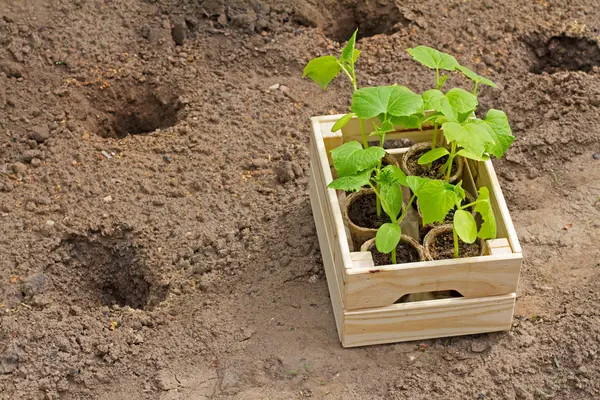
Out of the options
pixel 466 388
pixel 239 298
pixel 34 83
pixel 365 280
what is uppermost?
pixel 34 83

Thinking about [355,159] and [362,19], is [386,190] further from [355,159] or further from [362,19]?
[362,19]

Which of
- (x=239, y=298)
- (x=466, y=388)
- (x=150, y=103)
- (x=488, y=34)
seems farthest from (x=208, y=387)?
(x=488, y=34)

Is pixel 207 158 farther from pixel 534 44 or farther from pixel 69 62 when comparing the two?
pixel 534 44

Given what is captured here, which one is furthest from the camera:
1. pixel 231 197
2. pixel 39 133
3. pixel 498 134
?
pixel 39 133

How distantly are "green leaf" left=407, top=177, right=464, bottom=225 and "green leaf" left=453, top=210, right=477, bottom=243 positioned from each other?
0.05m

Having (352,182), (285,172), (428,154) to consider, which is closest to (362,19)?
(285,172)

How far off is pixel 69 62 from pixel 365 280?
7.77 feet

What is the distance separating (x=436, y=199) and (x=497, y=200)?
0.48 meters

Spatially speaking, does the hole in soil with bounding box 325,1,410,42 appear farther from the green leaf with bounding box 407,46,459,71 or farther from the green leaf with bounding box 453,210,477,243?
the green leaf with bounding box 453,210,477,243

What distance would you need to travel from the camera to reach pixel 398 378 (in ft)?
11.7

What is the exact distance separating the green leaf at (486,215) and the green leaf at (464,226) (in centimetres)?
8

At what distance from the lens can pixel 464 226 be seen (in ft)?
10.4

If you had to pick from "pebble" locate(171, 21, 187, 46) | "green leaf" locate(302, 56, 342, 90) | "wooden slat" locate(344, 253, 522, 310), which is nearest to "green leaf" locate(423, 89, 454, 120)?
"green leaf" locate(302, 56, 342, 90)

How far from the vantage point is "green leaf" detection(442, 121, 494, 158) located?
318cm
